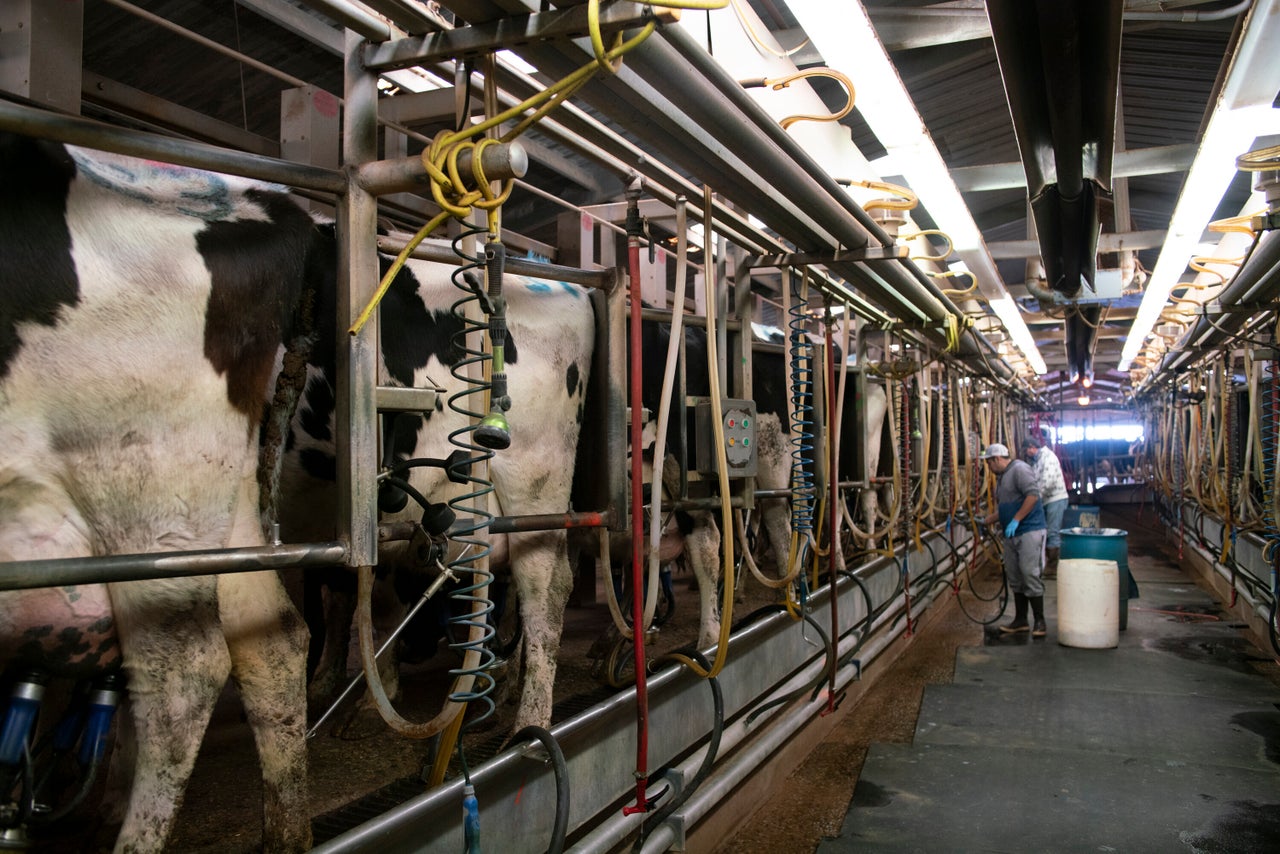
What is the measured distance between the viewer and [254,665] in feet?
7.51

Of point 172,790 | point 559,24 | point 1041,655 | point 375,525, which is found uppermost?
point 559,24

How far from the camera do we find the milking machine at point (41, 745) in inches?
74.0

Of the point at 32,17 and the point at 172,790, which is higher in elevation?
the point at 32,17

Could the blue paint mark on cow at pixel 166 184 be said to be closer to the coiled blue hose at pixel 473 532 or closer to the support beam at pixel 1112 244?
the coiled blue hose at pixel 473 532

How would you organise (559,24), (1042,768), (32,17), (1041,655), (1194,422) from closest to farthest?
(559,24) → (32,17) → (1042,768) → (1041,655) → (1194,422)

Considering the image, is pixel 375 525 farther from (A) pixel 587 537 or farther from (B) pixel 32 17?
(A) pixel 587 537

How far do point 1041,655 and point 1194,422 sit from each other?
13.9ft

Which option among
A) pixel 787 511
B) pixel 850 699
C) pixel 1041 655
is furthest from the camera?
pixel 1041 655

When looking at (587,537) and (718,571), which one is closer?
(587,537)

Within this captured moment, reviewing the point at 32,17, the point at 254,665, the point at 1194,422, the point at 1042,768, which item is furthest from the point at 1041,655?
the point at 32,17

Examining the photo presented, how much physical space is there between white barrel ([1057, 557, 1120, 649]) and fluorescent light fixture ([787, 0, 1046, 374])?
3.16 m

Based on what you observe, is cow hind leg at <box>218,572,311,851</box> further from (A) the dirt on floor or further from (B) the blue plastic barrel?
(B) the blue plastic barrel

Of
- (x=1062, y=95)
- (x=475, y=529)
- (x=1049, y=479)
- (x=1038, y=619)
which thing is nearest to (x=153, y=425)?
(x=475, y=529)

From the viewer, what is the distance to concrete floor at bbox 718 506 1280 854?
367 centimetres
